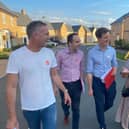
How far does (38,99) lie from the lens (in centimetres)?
274

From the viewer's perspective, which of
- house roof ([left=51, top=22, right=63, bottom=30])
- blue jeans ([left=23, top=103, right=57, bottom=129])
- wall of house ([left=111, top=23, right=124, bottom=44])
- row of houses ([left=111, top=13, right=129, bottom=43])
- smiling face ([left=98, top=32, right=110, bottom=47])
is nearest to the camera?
blue jeans ([left=23, top=103, right=57, bottom=129])

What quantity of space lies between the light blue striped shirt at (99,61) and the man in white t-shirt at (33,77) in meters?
1.31

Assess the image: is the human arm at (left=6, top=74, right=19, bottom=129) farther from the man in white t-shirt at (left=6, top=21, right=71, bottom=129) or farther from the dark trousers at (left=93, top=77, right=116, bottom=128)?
the dark trousers at (left=93, top=77, right=116, bottom=128)

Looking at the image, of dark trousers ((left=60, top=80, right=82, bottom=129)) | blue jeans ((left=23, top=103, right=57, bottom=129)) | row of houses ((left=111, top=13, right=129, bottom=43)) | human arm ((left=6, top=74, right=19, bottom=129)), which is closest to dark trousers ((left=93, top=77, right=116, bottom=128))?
dark trousers ((left=60, top=80, right=82, bottom=129))

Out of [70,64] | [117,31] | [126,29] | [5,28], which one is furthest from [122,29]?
[70,64]

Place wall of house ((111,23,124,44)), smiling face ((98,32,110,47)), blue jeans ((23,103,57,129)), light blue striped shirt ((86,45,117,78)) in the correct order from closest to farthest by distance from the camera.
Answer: blue jeans ((23,103,57,129)) < smiling face ((98,32,110,47)) < light blue striped shirt ((86,45,117,78)) < wall of house ((111,23,124,44))

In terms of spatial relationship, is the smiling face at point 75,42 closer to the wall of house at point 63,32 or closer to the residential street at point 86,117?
the residential street at point 86,117

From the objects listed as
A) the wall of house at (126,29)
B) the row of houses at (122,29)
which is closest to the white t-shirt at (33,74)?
the row of houses at (122,29)

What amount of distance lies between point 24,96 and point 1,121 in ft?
8.43

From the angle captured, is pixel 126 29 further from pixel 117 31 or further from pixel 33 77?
pixel 33 77

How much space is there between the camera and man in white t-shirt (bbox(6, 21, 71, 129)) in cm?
255

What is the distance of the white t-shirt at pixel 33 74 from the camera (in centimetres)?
256

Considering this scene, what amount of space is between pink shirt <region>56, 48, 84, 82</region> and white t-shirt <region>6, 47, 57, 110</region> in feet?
4.67

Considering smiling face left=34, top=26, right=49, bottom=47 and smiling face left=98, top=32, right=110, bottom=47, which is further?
smiling face left=98, top=32, right=110, bottom=47
